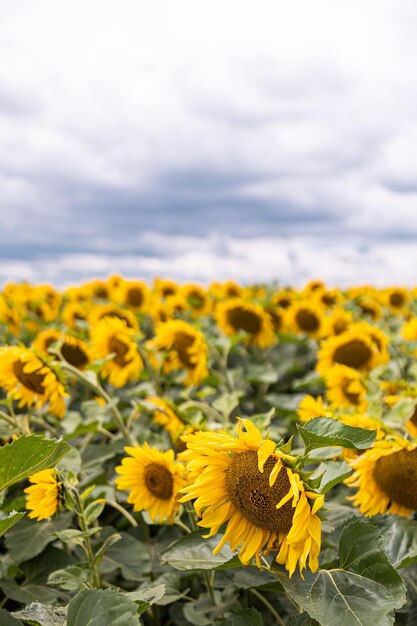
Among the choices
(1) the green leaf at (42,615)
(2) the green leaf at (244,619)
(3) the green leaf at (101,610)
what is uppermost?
(3) the green leaf at (101,610)

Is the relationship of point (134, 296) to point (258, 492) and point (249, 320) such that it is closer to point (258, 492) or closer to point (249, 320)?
point (249, 320)

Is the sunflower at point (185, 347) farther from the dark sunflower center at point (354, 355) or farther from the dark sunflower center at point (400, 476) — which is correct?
the dark sunflower center at point (400, 476)

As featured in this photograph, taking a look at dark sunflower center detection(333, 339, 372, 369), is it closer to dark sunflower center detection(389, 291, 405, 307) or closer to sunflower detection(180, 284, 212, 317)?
sunflower detection(180, 284, 212, 317)

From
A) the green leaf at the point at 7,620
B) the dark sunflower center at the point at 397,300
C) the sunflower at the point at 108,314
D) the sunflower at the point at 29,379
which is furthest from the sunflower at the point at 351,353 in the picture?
the dark sunflower center at the point at 397,300

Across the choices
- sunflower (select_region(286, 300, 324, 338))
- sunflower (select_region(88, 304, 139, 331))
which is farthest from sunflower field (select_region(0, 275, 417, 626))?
sunflower (select_region(286, 300, 324, 338))

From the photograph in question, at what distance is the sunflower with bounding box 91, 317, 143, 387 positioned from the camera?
3.85 metres

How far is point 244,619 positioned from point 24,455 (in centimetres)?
71

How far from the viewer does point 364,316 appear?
7.01 m

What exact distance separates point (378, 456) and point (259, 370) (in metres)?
2.55

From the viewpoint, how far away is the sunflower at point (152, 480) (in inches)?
87.9

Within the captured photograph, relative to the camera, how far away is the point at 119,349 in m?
3.92

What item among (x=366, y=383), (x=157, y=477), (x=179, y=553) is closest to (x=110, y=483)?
(x=157, y=477)

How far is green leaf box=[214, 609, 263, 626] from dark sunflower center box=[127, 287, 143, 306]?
5143 mm

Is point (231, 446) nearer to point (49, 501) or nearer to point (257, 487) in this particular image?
point (257, 487)
